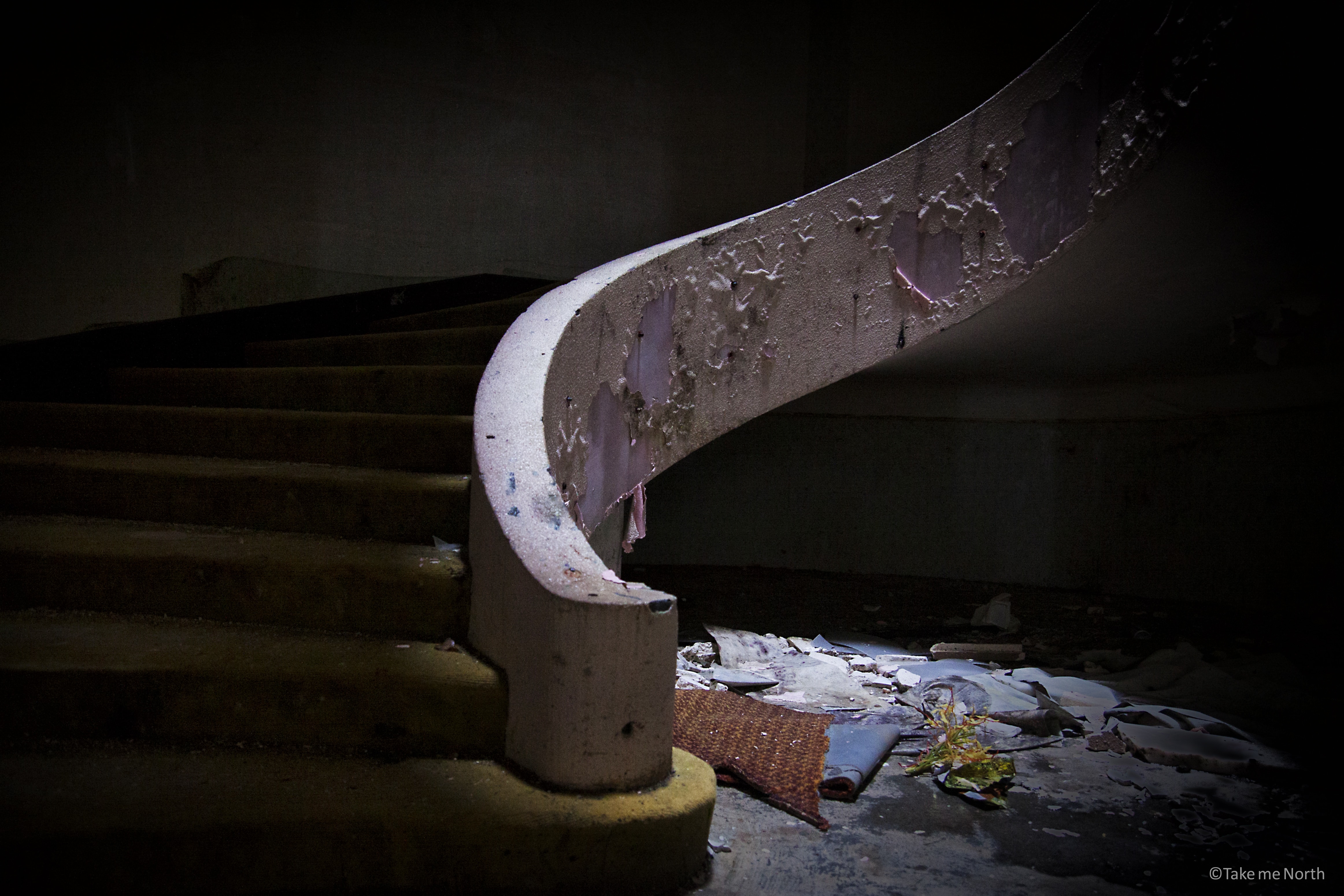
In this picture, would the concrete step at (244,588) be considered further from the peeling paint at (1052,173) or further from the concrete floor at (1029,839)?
the peeling paint at (1052,173)

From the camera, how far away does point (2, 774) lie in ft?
4.66

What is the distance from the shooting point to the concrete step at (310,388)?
2586 mm

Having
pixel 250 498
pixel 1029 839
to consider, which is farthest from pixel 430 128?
pixel 1029 839

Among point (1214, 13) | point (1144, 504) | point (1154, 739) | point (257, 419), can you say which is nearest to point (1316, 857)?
point (1154, 739)

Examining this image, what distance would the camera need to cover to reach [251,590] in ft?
6.10

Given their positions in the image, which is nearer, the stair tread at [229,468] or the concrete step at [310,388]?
the stair tread at [229,468]

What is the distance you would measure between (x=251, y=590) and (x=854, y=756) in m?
1.71

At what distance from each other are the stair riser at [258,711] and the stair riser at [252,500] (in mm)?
551

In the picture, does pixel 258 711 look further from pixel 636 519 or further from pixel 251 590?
pixel 636 519

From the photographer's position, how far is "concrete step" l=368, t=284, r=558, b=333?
327 centimetres

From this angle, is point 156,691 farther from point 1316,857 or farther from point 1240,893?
point 1316,857

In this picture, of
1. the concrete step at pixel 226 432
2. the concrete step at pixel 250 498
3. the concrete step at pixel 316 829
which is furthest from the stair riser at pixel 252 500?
the concrete step at pixel 316 829

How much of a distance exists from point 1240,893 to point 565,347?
2.09m

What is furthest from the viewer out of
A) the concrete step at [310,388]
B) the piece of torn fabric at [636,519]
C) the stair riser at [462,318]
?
the stair riser at [462,318]
